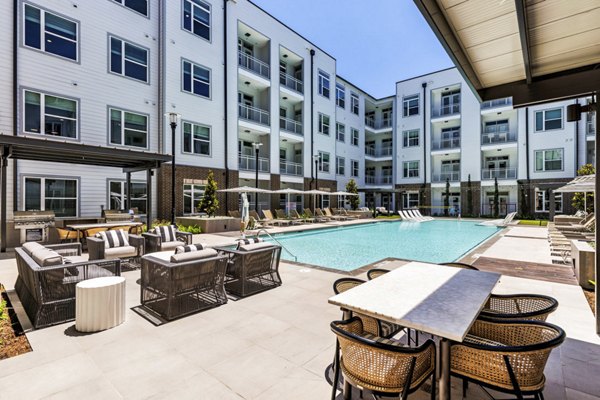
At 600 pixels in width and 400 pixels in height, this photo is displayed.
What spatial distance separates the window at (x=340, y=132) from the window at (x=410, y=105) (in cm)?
737

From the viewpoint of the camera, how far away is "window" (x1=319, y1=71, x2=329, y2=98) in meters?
25.8

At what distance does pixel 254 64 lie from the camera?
67.6 ft

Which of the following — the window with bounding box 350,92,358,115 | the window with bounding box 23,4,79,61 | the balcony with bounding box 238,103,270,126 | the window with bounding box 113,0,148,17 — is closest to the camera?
the window with bounding box 23,4,79,61

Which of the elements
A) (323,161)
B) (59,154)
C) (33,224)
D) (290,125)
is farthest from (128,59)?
(323,161)

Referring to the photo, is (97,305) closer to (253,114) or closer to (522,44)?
(522,44)

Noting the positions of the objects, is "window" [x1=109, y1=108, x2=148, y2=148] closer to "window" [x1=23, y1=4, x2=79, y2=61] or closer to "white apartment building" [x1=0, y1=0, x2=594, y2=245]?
"white apartment building" [x1=0, y1=0, x2=594, y2=245]

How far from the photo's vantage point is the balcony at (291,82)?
22.9 m

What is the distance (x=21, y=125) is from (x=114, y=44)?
5.51m

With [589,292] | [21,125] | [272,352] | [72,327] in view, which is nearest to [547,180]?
[589,292]

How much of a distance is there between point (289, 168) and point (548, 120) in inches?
829

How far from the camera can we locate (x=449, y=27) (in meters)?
3.31

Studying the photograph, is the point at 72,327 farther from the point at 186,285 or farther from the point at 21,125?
the point at 21,125

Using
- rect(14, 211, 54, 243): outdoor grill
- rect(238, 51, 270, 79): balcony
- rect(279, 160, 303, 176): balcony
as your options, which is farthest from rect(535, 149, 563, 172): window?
Result: rect(14, 211, 54, 243): outdoor grill

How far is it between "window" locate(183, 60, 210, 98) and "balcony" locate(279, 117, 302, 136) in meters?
6.49
